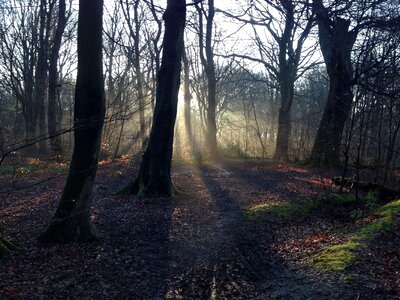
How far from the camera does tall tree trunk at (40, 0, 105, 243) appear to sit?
22.0 feet

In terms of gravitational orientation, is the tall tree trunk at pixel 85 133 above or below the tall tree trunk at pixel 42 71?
below

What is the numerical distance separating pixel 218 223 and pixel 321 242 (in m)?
2.35

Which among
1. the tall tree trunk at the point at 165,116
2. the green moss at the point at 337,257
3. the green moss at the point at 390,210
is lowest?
the green moss at the point at 337,257

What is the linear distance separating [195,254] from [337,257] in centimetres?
225

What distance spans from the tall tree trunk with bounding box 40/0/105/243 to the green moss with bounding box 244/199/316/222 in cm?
351

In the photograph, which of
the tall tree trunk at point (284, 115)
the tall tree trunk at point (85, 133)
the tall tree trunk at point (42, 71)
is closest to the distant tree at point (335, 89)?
the tall tree trunk at point (284, 115)

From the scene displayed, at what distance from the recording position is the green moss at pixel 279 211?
8.84 m

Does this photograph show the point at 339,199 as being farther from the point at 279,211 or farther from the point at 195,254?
the point at 195,254

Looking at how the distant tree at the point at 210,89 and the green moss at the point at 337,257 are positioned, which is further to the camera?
the distant tree at the point at 210,89

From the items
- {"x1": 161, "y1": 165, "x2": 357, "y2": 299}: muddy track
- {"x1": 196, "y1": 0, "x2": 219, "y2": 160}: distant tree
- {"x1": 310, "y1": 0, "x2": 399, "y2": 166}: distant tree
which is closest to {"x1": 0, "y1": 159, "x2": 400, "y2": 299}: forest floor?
{"x1": 161, "y1": 165, "x2": 357, "y2": 299}: muddy track

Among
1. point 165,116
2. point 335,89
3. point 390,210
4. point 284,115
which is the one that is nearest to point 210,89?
point 284,115

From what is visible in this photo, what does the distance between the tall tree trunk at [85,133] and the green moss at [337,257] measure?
12.6 feet

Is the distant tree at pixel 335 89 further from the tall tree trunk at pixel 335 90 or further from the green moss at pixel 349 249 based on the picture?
the green moss at pixel 349 249

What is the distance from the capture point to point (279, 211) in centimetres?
923
